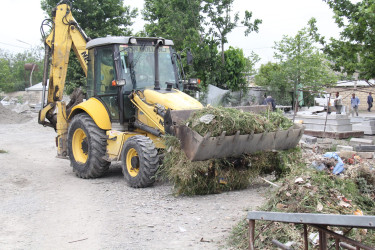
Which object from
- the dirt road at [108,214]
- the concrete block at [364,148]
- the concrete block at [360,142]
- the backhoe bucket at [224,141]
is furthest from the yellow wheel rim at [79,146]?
the concrete block at [360,142]

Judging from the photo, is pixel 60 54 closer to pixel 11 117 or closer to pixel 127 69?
pixel 127 69

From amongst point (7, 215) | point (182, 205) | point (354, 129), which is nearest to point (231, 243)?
point (182, 205)

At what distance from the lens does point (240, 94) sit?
72.5 feet

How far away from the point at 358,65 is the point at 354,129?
3.24 metres

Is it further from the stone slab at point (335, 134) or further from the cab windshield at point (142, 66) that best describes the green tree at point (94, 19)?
the cab windshield at point (142, 66)

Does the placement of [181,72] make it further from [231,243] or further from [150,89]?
[231,243]

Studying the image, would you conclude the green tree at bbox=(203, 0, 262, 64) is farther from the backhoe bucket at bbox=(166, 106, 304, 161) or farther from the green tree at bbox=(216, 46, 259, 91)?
the backhoe bucket at bbox=(166, 106, 304, 161)

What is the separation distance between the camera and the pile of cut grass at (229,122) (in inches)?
299

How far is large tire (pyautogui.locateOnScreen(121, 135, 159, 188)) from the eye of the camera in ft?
27.5

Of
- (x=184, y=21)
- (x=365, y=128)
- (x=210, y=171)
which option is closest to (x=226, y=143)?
(x=210, y=171)

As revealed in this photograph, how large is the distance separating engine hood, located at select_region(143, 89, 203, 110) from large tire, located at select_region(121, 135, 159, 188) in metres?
0.79

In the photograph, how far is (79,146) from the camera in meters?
10.7

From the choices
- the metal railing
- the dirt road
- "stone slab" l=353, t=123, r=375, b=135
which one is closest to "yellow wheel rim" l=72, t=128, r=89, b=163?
the dirt road

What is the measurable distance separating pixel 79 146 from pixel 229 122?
443 centimetres
